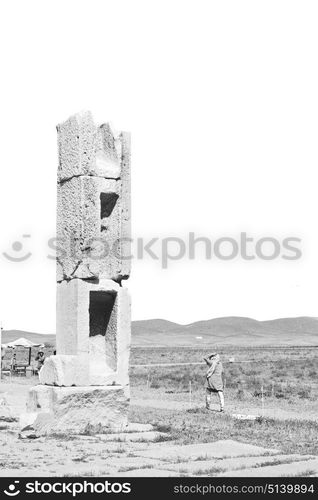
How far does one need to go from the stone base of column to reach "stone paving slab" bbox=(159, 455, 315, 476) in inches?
136

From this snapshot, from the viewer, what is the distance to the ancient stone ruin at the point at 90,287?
14.3m

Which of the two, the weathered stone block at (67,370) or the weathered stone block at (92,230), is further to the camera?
the weathered stone block at (92,230)

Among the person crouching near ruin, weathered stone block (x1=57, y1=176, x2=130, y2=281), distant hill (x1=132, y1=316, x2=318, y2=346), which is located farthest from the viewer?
distant hill (x1=132, y1=316, x2=318, y2=346)

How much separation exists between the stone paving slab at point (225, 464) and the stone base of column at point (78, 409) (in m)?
3.44

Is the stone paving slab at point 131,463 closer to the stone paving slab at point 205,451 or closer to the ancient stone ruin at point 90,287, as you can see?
the stone paving slab at point 205,451

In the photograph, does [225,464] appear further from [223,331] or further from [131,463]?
[223,331]

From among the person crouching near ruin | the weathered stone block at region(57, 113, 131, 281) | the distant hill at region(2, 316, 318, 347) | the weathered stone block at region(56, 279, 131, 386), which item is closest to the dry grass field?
the person crouching near ruin

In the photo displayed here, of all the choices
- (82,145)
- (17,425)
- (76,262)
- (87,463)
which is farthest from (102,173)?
(87,463)

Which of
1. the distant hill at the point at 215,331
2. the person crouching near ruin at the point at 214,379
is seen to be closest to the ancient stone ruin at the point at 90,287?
the person crouching near ruin at the point at 214,379

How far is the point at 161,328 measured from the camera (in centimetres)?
19125

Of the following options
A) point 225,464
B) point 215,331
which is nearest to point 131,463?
point 225,464

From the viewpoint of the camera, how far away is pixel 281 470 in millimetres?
10227

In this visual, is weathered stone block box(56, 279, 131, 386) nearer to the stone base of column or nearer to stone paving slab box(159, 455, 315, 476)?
the stone base of column

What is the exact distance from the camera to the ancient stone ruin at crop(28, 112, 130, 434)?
1426cm
